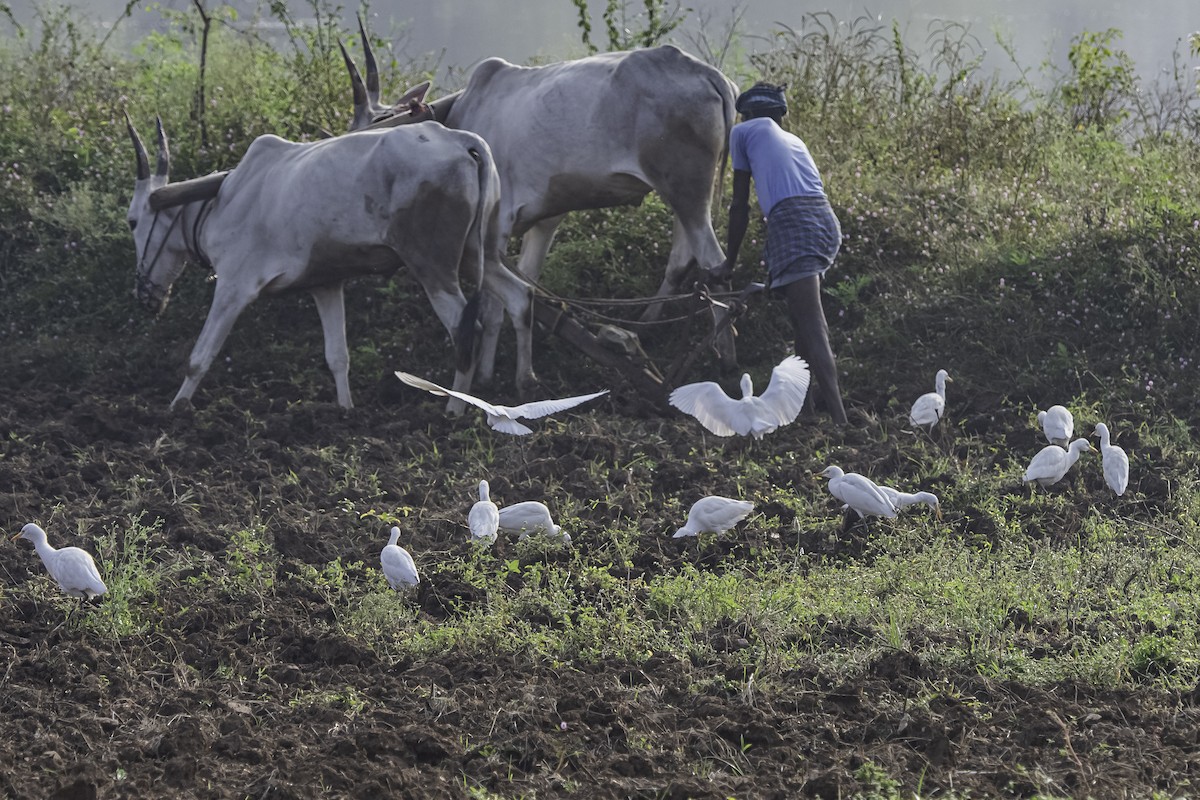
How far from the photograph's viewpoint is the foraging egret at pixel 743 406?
22.7 ft

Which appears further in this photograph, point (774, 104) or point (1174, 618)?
point (774, 104)

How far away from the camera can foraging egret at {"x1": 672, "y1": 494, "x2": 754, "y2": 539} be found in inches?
A: 235

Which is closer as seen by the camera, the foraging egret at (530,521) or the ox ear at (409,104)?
the foraging egret at (530,521)

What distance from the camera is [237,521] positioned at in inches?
257

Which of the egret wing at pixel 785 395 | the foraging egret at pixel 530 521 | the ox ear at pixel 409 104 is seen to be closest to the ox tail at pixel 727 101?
the ox ear at pixel 409 104

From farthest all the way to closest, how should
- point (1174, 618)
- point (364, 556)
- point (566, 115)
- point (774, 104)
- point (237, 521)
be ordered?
point (566, 115) → point (774, 104) → point (237, 521) → point (364, 556) → point (1174, 618)

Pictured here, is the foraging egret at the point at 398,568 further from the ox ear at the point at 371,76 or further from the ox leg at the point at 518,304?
the ox ear at the point at 371,76

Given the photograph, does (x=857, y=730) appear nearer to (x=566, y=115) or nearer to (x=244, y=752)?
(x=244, y=752)

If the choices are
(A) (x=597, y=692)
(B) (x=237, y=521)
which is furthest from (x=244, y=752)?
(B) (x=237, y=521)

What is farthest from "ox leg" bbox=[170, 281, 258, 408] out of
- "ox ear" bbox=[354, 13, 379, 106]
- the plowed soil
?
"ox ear" bbox=[354, 13, 379, 106]

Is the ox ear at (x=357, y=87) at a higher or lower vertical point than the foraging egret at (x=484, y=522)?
higher

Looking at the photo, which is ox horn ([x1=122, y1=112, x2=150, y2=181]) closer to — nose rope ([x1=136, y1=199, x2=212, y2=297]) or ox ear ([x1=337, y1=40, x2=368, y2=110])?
nose rope ([x1=136, y1=199, x2=212, y2=297])

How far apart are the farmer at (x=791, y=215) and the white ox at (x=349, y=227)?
1379mm

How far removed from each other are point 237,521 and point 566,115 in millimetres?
3329
